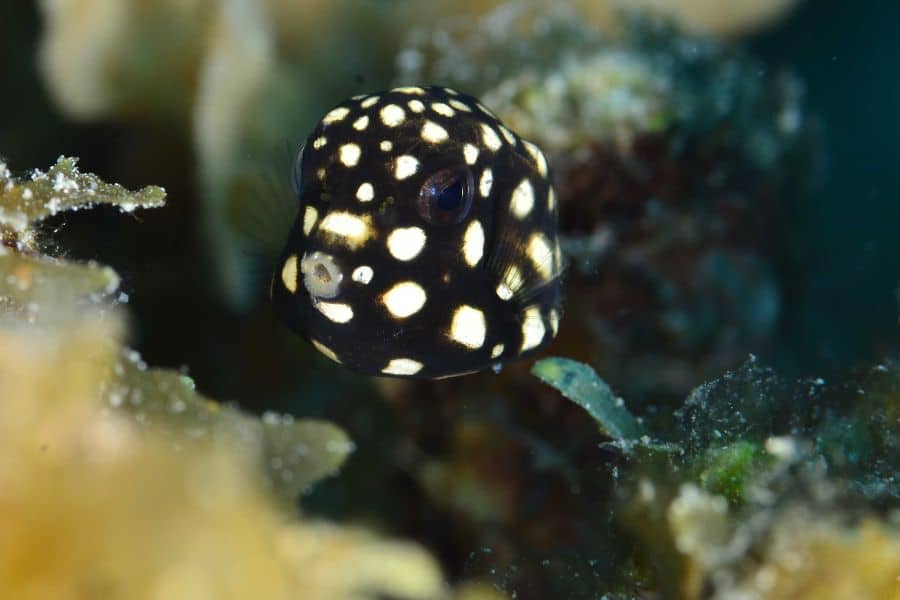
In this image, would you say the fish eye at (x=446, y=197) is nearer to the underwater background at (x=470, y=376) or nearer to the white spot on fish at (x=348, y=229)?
the white spot on fish at (x=348, y=229)

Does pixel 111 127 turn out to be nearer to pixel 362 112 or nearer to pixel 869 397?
pixel 362 112

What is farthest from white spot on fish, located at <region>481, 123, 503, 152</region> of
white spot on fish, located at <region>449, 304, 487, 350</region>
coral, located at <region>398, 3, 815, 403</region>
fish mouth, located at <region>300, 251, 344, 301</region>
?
coral, located at <region>398, 3, 815, 403</region>

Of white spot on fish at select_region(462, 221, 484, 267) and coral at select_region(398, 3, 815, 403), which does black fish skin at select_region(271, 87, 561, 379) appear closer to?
white spot on fish at select_region(462, 221, 484, 267)

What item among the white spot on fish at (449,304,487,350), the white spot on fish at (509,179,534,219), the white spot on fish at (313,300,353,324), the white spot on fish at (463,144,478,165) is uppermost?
the white spot on fish at (509,179,534,219)

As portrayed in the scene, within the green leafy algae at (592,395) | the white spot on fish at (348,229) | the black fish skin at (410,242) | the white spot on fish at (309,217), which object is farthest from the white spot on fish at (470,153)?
the green leafy algae at (592,395)

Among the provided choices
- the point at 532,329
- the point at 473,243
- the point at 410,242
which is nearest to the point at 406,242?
the point at 410,242

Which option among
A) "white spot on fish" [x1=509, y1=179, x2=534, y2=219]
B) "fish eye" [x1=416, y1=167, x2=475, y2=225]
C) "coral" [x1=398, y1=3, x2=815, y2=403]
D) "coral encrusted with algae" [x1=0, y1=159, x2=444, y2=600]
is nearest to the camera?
"coral encrusted with algae" [x1=0, y1=159, x2=444, y2=600]

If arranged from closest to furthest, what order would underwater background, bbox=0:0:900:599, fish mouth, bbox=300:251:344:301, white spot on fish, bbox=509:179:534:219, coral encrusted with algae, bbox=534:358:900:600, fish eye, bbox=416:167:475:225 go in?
underwater background, bbox=0:0:900:599, coral encrusted with algae, bbox=534:358:900:600, fish mouth, bbox=300:251:344:301, fish eye, bbox=416:167:475:225, white spot on fish, bbox=509:179:534:219
